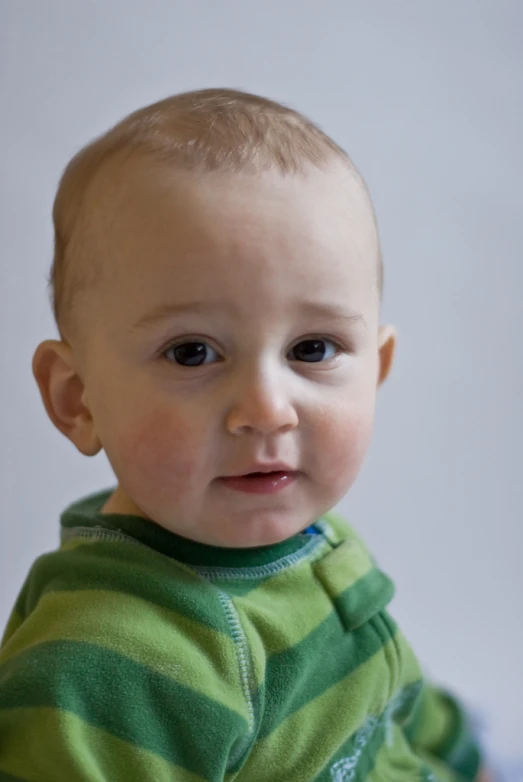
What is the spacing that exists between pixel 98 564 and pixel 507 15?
0.97 metres

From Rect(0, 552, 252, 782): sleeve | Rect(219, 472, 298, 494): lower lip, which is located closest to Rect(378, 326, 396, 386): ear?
Rect(219, 472, 298, 494): lower lip

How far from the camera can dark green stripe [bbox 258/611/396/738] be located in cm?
70

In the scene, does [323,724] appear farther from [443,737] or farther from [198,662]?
[443,737]

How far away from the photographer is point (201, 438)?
639mm

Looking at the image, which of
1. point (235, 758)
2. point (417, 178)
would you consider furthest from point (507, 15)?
point (235, 758)

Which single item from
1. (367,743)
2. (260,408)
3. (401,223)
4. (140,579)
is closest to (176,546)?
(140,579)

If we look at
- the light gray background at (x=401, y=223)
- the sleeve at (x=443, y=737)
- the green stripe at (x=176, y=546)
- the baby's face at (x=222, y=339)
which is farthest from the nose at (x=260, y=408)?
the light gray background at (x=401, y=223)

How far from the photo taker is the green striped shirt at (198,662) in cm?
61

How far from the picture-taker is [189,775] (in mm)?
636

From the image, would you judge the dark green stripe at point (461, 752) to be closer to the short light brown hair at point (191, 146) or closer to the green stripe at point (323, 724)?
the green stripe at point (323, 724)

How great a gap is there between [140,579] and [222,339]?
0.18 meters

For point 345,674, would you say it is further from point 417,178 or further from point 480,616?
point 417,178

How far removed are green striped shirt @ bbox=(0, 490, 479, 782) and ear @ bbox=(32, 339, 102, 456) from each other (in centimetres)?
6

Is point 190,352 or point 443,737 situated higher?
point 190,352
